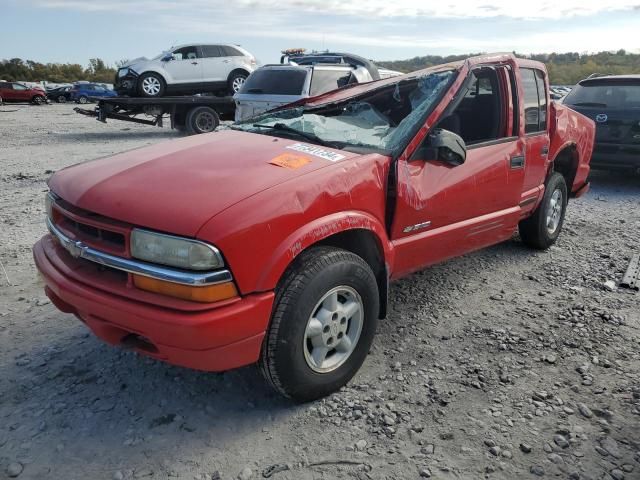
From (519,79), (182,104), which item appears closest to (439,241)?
(519,79)

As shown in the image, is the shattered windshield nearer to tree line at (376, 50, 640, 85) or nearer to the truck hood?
the truck hood

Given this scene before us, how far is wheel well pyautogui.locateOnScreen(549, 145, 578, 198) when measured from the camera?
5.00 metres

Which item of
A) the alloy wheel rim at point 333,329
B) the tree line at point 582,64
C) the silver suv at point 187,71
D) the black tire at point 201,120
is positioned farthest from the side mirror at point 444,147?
the tree line at point 582,64

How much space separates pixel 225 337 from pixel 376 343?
1.33m

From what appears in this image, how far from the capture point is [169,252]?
2141 mm

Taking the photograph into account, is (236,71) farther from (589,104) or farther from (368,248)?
(368,248)

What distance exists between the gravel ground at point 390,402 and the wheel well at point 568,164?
1.44 metres

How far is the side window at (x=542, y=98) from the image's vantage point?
428 centimetres

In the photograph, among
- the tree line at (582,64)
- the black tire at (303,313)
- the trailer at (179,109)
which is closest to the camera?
the black tire at (303,313)

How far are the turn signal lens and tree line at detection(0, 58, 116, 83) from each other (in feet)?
176

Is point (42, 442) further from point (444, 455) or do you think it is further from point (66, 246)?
point (444, 455)

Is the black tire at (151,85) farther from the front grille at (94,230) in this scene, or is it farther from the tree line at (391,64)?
the tree line at (391,64)

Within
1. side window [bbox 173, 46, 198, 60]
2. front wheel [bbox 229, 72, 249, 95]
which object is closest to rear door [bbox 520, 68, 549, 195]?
front wheel [bbox 229, 72, 249, 95]

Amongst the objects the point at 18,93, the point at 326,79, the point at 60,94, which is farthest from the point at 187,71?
the point at 60,94
